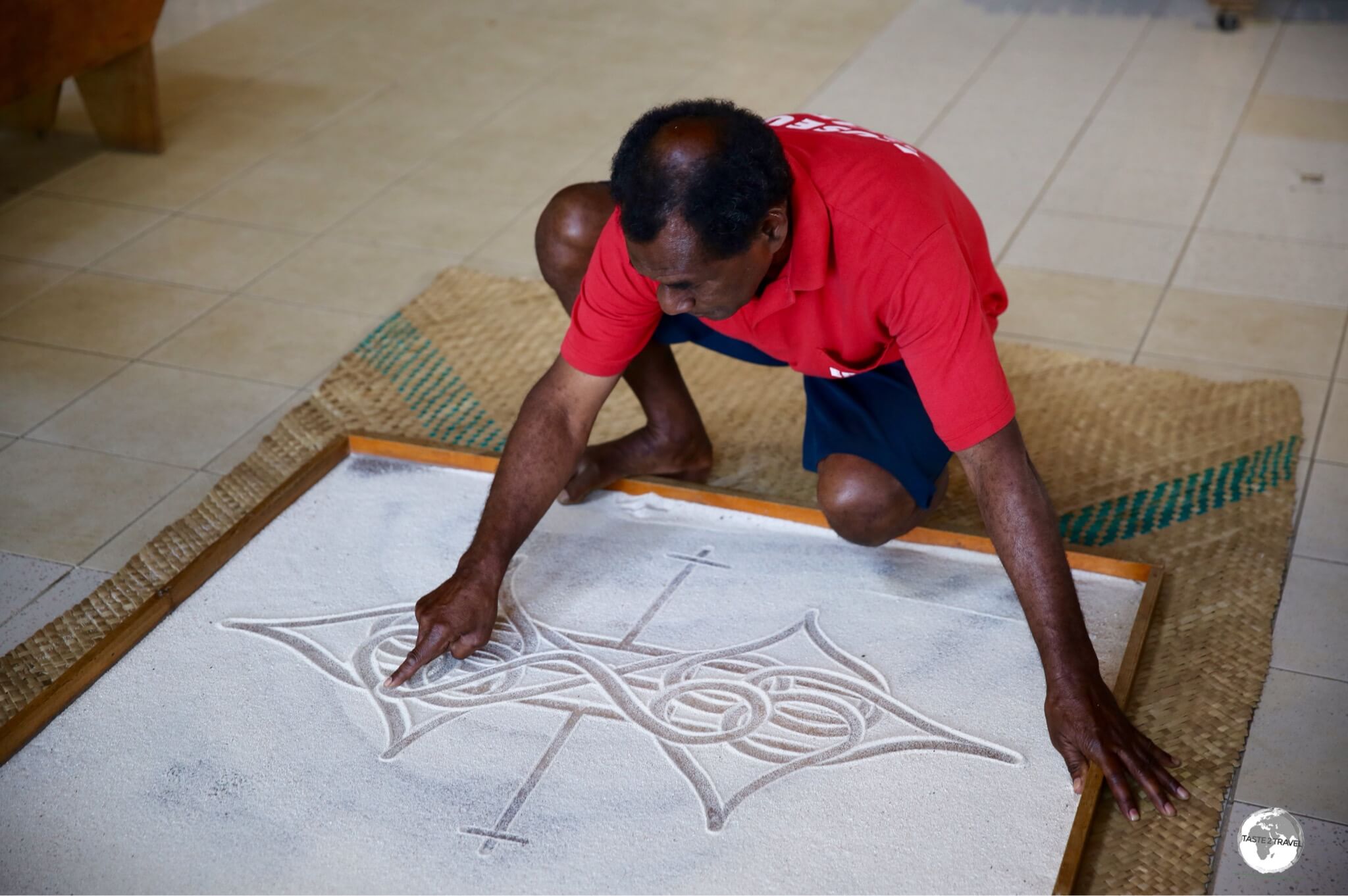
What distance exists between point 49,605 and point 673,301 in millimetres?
1190

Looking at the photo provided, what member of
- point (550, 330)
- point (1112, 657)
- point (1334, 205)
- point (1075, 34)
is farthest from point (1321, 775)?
point (1075, 34)

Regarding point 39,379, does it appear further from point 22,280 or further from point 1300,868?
point 1300,868

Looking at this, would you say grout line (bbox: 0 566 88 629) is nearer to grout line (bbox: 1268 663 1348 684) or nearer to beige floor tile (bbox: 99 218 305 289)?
beige floor tile (bbox: 99 218 305 289)

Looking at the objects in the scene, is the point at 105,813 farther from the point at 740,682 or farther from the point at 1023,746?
the point at 1023,746

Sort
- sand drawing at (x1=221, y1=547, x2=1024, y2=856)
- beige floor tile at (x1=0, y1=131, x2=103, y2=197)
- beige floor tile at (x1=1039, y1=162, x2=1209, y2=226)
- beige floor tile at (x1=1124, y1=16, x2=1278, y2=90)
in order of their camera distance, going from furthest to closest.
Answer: beige floor tile at (x1=1124, y1=16, x2=1278, y2=90), beige floor tile at (x1=0, y1=131, x2=103, y2=197), beige floor tile at (x1=1039, y1=162, x2=1209, y2=226), sand drawing at (x1=221, y1=547, x2=1024, y2=856)

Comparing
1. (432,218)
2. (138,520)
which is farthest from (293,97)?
(138,520)

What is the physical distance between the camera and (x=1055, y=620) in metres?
1.73

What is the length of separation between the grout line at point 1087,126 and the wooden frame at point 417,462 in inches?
42.5

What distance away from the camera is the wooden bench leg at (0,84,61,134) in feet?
13.0

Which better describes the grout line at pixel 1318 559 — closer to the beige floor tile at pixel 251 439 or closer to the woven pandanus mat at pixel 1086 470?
the woven pandanus mat at pixel 1086 470

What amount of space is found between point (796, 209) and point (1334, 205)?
2554 millimetres

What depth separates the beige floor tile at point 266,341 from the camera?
9.55ft

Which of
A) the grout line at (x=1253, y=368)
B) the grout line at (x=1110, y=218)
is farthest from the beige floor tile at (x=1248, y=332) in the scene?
the grout line at (x=1110, y=218)

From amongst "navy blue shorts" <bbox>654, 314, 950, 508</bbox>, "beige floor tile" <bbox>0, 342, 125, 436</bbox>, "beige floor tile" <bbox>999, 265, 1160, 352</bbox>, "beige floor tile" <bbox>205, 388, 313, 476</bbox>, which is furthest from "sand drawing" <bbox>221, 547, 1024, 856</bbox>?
"beige floor tile" <bbox>999, 265, 1160, 352</bbox>
